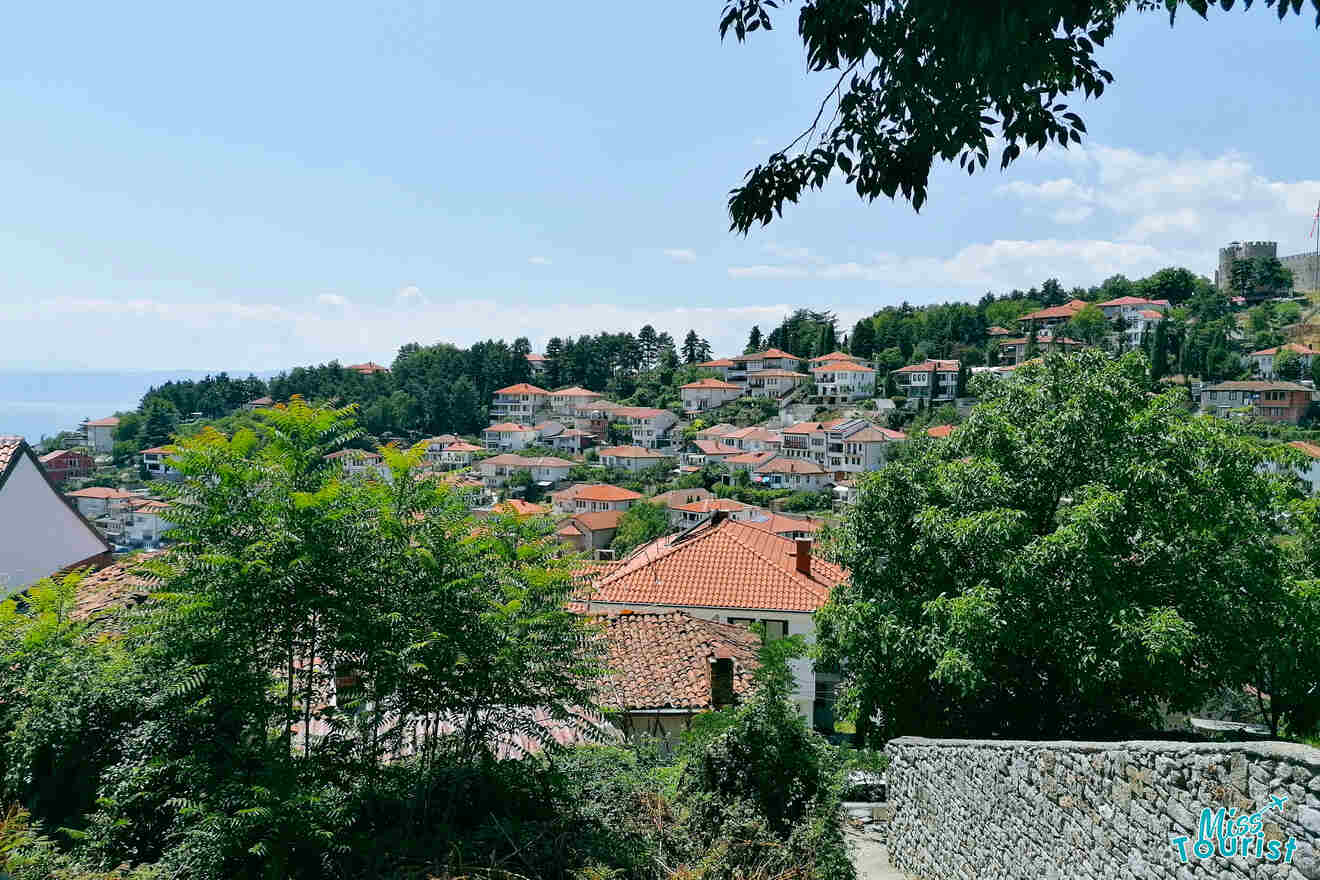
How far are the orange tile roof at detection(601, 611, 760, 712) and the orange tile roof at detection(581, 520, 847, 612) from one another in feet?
9.57

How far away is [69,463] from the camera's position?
290ft

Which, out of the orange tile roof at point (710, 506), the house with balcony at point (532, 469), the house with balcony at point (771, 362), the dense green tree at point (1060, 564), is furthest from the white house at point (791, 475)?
the dense green tree at point (1060, 564)

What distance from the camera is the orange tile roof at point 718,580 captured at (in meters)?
19.3

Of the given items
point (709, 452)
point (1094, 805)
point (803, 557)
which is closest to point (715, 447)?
point (709, 452)

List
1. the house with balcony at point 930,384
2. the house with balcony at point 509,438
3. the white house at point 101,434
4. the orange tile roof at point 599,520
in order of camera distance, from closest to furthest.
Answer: the orange tile roof at point 599,520 < the house with balcony at point 930,384 < the white house at point 101,434 < the house with balcony at point 509,438

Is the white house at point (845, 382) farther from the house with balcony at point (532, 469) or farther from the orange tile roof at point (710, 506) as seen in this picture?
the orange tile roof at point (710, 506)

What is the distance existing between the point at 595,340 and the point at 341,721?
134 m

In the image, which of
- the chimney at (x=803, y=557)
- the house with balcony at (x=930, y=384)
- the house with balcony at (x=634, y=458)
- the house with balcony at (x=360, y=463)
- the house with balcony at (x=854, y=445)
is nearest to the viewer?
the house with balcony at (x=360, y=463)

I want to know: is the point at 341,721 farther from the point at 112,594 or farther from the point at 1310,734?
the point at 1310,734

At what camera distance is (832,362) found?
353 feet

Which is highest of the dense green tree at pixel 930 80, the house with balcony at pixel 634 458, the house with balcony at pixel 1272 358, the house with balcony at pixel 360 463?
the dense green tree at pixel 930 80

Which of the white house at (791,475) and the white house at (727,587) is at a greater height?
the white house at (727,587)

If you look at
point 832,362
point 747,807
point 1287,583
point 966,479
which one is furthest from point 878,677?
point 832,362

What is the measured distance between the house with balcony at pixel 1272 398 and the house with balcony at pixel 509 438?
74.1 meters
